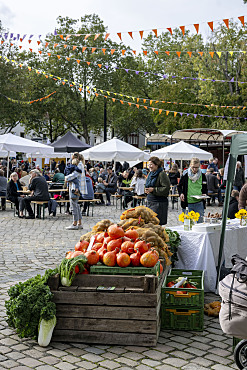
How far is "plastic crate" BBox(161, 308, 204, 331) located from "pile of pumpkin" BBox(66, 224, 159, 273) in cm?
62

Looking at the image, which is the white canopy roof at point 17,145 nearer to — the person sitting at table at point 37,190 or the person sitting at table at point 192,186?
the person sitting at table at point 37,190

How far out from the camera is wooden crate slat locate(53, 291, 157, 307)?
4.93 m

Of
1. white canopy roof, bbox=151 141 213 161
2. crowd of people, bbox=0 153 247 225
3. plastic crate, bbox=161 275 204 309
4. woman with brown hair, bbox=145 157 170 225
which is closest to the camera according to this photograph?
plastic crate, bbox=161 275 204 309

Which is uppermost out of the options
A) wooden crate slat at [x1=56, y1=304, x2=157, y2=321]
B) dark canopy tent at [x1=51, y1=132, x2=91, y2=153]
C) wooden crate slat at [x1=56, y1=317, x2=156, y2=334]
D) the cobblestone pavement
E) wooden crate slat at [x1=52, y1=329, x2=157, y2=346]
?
dark canopy tent at [x1=51, y1=132, x2=91, y2=153]

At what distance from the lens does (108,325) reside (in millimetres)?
4969

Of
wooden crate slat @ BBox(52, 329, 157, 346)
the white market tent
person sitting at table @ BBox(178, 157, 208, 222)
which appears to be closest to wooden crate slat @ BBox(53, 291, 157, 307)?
wooden crate slat @ BBox(52, 329, 157, 346)

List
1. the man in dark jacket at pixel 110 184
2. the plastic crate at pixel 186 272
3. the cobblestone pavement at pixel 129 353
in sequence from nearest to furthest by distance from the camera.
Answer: the cobblestone pavement at pixel 129 353 → the plastic crate at pixel 186 272 → the man in dark jacket at pixel 110 184

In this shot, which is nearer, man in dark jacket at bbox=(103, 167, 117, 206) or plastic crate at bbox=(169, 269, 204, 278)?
plastic crate at bbox=(169, 269, 204, 278)

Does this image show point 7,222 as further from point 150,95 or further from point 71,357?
point 150,95

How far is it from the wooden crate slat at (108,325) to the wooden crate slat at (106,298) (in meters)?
0.17

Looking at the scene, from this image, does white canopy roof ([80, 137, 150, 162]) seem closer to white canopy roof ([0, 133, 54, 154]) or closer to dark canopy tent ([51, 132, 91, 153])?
white canopy roof ([0, 133, 54, 154])

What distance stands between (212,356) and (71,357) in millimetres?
1364

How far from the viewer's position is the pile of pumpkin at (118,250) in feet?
17.4

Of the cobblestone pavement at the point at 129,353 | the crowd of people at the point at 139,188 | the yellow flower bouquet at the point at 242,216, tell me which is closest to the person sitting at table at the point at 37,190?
the crowd of people at the point at 139,188
